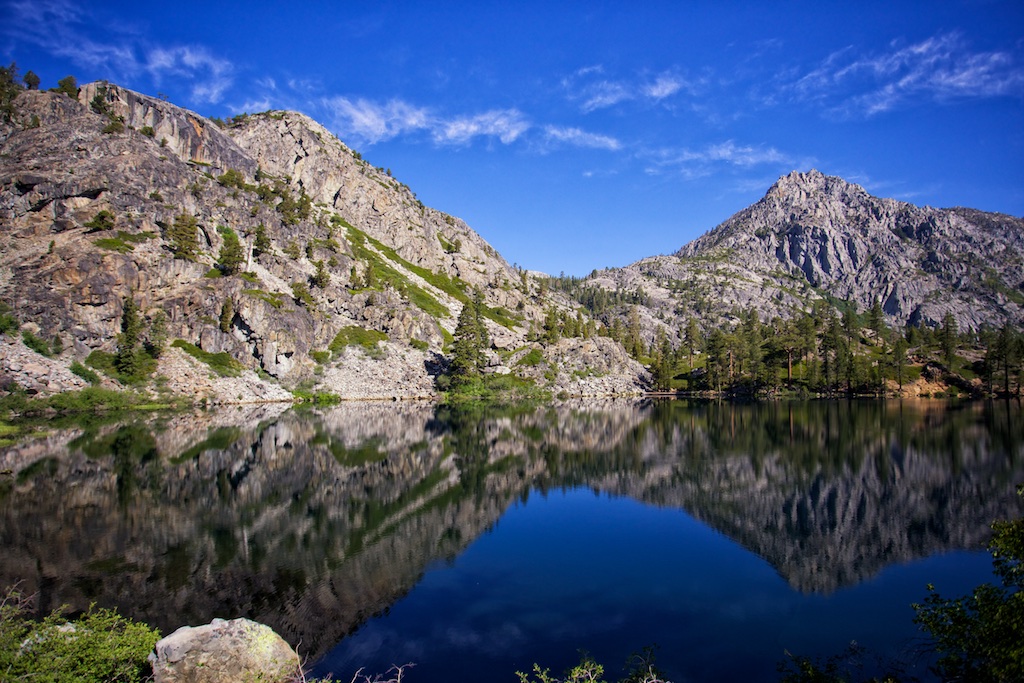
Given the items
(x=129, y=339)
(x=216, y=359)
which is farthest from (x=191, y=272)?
(x=129, y=339)

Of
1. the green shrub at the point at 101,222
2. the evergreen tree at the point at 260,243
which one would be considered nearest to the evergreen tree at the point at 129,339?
the green shrub at the point at 101,222

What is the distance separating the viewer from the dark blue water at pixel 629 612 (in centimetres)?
1552

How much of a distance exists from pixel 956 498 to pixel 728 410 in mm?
70961

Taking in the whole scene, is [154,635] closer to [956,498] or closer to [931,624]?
[931,624]

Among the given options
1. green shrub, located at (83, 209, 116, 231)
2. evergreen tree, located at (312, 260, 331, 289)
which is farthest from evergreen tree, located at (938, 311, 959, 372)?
green shrub, located at (83, 209, 116, 231)

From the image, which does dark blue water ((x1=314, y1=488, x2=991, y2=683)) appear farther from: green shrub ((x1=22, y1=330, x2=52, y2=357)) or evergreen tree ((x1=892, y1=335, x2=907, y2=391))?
evergreen tree ((x1=892, y1=335, x2=907, y2=391))

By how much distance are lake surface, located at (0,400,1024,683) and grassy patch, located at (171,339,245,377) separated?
52145 millimetres

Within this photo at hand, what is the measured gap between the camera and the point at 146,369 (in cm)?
9500

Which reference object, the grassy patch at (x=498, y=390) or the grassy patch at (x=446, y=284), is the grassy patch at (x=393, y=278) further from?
the grassy patch at (x=498, y=390)

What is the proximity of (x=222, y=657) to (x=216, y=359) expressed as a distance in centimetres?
10780

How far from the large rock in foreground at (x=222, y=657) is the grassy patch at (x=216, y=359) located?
104186mm

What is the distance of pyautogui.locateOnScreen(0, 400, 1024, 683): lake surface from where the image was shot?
17.0 m

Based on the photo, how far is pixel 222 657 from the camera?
12531mm

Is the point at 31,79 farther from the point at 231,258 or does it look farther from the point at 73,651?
the point at 73,651
